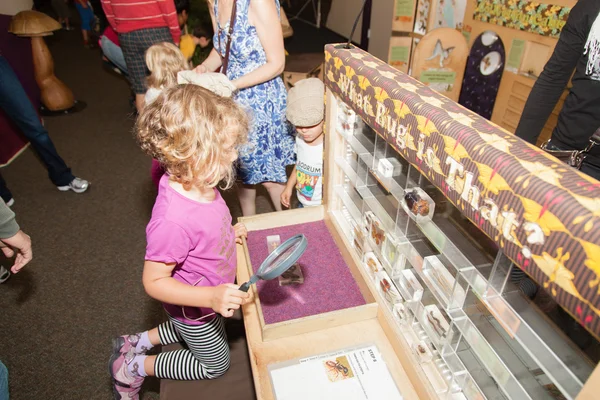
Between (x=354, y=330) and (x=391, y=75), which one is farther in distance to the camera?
(x=354, y=330)

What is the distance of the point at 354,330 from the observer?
1.18 metres

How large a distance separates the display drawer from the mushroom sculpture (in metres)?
3.70

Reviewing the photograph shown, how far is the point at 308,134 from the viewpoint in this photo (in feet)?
5.91

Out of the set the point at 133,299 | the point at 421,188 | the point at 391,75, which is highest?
the point at 391,75

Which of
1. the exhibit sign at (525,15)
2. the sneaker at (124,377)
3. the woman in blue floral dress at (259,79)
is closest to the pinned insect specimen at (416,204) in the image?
the woman in blue floral dress at (259,79)

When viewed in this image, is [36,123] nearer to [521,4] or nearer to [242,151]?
[242,151]

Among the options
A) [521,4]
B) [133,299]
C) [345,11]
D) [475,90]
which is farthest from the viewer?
[345,11]

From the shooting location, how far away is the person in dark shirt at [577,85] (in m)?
1.35

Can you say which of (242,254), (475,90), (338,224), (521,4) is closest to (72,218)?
(242,254)

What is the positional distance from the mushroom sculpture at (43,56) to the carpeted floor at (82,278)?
57cm

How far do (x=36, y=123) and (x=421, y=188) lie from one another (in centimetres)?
312

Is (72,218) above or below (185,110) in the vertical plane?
below

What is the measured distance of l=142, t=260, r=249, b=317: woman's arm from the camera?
1.08 m

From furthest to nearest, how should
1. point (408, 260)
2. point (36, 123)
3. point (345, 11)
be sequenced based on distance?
point (345, 11)
point (36, 123)
point (408, 260)
